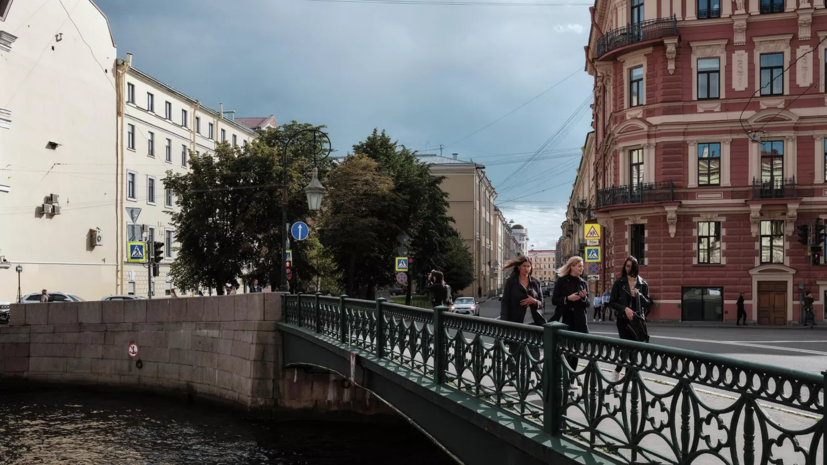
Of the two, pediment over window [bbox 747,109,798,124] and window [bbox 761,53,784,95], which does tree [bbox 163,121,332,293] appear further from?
window [bbox 761,53,784,95]

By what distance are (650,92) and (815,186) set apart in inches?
285

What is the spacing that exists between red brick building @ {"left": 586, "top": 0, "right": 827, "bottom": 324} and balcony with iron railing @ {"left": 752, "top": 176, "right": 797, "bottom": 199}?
39mm

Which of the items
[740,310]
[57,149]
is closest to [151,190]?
[57,149]

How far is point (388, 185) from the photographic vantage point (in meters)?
33.8

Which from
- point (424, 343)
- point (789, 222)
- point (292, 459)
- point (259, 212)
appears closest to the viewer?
point (424, 343)

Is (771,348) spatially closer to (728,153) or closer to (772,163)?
(728,153)

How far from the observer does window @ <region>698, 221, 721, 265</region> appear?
29219 millimetres

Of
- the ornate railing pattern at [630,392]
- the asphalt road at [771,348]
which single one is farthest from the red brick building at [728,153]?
the ornate railing pattern at [630,392]

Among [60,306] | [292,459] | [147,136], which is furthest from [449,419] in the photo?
[147,136]

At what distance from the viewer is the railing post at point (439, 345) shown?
7.84 metres

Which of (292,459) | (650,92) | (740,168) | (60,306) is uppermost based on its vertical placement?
(650,92)

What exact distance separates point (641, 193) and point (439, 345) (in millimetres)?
23799

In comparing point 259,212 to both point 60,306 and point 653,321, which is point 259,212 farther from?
point 653,321

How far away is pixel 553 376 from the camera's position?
17.8 feet
